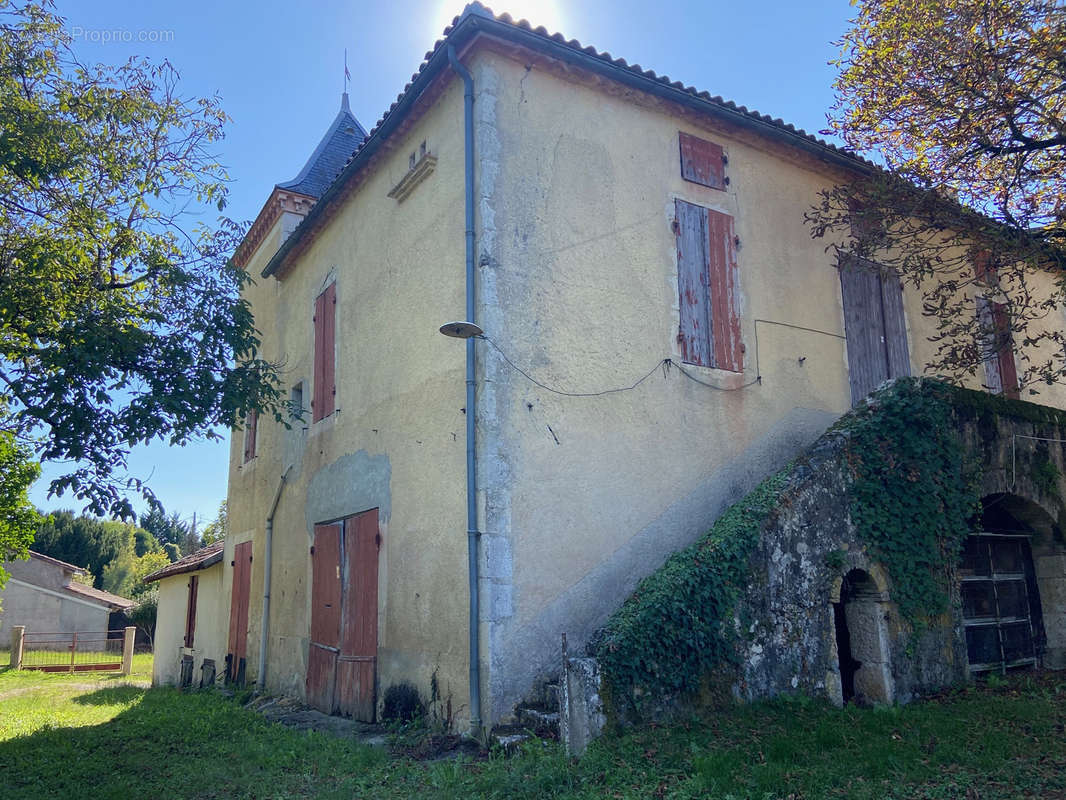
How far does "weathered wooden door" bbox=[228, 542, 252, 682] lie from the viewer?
13203 mm

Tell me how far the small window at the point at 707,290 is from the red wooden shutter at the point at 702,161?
0.37 meters

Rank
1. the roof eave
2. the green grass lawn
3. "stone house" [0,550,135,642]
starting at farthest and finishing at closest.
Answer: "stone house" [0,550,135,642]
the roof eave
the green grass lawn

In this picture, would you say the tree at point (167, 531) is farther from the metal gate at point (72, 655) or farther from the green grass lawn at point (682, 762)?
the green grass lawn at point (682, 762)

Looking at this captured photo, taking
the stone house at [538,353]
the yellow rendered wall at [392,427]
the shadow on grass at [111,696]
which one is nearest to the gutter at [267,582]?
the yellow rendered wall at [392,427]

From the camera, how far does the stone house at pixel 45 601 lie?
33.4 m

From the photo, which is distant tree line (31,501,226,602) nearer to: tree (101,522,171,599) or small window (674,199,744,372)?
tree (101,522,171,599)

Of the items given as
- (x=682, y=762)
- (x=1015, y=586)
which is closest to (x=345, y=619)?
(x=682, y=762)

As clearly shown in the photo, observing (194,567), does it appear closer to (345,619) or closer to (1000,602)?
(345,619)

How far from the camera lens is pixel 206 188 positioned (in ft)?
33.8

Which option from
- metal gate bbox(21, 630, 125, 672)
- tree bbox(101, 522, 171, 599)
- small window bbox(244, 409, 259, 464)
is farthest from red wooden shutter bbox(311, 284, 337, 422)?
tree bbox(101, 522, 171, 599)

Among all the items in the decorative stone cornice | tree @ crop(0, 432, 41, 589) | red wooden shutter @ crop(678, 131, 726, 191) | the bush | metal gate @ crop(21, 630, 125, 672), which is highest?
the decorative stone cornice

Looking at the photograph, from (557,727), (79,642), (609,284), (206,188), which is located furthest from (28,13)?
(79,642)

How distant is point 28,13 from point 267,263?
5895 millimetres

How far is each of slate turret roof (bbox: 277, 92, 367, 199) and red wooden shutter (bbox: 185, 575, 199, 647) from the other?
8.36m
